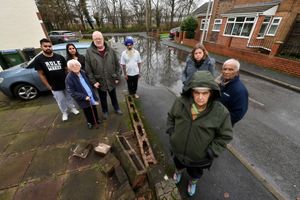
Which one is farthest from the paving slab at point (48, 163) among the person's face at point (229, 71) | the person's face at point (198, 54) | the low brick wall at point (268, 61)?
the low brick wall at point (268, 61)

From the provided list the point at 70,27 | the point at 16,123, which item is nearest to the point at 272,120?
the point at 16,123

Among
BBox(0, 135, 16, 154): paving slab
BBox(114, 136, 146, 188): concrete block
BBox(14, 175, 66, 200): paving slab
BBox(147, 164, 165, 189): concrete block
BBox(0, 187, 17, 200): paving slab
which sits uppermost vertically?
BBox(114, 136, 146, 188): concrete block

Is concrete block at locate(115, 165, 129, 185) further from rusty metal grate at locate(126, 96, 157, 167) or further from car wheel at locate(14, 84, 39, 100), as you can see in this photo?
car wheel at locate(14, 84, 39, 100)

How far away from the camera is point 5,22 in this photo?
9.47 meters

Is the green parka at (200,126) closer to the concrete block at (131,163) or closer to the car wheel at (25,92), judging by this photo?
the concrete block at (131,163)

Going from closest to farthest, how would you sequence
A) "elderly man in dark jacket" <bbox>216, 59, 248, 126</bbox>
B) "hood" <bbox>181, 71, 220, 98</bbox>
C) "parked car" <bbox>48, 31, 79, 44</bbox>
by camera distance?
"hood" <bbox>181, 71, 220, 98</bbox>, "elderly man in dark jacket" <bbox>216, 59, 248, 126</bbox>, "parked car" <bbox>48, 31, 79, 44</bbox>

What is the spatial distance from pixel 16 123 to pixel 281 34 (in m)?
14.8

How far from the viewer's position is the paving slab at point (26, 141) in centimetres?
283

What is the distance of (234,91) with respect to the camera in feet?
6.57

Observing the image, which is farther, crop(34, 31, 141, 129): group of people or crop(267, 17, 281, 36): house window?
crop(267, 17, 281, 36): house window

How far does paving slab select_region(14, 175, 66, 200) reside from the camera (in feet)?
6.59

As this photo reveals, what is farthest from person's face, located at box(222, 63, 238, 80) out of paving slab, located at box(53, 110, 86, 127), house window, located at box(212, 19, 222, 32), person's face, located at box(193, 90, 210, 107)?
house window, located at box(212, 19, 222, 32)

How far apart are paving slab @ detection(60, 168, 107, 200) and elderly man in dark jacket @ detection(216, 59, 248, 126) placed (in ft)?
7.29

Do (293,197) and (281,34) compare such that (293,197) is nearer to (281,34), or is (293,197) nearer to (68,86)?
(68,86)
